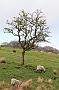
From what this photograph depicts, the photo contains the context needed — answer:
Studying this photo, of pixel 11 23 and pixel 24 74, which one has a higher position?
pixel 11 23

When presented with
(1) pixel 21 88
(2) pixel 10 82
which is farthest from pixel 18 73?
(1) pixel 21 88

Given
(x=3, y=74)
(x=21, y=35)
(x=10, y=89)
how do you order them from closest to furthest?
(x=10, y=89)
(x=3, y=74)
(x=21, y=35)

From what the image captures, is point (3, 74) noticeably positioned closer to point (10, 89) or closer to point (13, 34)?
point (10, 89)

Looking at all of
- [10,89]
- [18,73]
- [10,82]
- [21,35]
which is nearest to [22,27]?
[21,35]

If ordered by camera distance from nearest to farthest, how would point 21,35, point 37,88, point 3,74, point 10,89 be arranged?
point 10,89 < point 37,88 < point 3,74 < point 21,35

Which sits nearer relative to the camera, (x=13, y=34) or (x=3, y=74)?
(x=3, y=74)

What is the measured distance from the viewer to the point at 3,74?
94.1 ft

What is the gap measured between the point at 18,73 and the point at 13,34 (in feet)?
29.6

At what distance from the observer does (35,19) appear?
37500 mm

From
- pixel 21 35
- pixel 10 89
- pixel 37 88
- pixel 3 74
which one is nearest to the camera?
pixel 10 89

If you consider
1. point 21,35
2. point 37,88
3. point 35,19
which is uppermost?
point 35,19

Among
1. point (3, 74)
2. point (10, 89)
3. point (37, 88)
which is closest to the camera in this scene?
point (10, 89)

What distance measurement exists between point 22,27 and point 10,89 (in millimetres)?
16912

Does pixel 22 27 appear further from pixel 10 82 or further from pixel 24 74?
pixel 10 82
